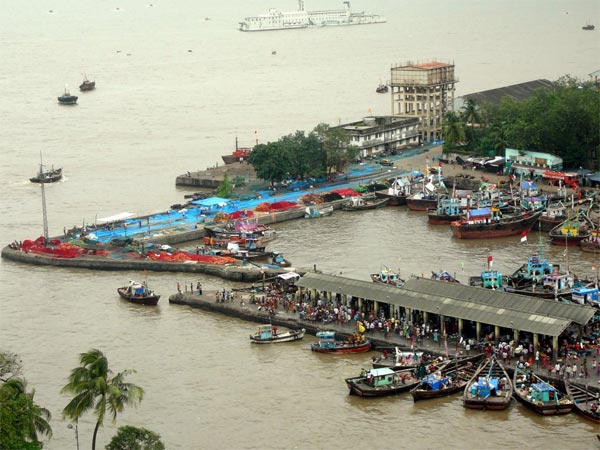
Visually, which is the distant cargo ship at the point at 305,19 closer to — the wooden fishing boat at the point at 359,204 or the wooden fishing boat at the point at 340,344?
the wooden fishing boat at the point at 359,204

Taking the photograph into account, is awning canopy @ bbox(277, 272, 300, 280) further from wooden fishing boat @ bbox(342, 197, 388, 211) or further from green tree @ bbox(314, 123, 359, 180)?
green tree @ bbox(314, 123, 359, 180)

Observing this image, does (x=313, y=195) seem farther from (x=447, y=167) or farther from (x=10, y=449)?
(x=10, y=449)

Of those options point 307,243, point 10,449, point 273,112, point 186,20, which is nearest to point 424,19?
point 186,20

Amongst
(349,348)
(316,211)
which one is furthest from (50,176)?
(349,348)

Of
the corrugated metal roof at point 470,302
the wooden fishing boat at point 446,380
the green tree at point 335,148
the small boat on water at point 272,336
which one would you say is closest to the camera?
the wooden fishing boat at point 446,380

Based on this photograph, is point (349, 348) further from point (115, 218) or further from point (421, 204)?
point (421, 204)

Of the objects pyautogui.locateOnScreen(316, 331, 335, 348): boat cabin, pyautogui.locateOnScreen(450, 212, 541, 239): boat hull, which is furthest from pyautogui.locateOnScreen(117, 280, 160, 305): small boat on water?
pyautogui.locateOnScreen(450, 212, 541, 239): boat hull

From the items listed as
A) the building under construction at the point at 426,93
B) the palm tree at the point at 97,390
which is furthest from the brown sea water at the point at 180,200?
the building under construction at the point at 426,93
